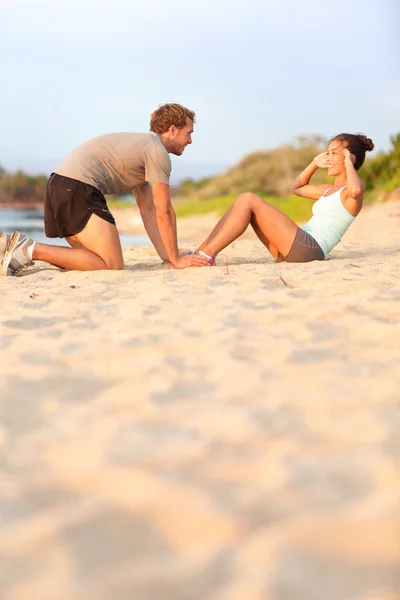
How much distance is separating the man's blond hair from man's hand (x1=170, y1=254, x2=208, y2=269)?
917mm

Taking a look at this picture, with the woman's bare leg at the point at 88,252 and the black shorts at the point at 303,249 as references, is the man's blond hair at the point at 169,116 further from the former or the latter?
the black shorts at the point at 303,249

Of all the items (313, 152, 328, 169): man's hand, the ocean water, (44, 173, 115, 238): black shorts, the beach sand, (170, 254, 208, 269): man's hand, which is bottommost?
the ocean water

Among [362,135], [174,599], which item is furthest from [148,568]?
[362,135]

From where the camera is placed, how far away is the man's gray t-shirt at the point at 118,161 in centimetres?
430

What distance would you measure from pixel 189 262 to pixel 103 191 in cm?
84

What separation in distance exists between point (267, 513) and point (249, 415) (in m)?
0.47

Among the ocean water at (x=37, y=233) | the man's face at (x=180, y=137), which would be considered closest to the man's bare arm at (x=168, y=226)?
the man's face at (x=180, y=137)

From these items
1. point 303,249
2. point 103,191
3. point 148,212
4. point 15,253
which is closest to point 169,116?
point 103,191

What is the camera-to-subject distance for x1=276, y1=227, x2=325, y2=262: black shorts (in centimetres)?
470

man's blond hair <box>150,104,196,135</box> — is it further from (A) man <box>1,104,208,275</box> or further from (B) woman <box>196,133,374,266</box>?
(B) woman <box>196,133,374,266</box>

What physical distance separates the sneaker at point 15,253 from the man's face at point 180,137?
127cm

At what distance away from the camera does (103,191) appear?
15.3ft

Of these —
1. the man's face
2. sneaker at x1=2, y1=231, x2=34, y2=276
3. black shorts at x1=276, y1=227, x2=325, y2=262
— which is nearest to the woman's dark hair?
black shorts at x1=276, y1=227, x2=325, y2=262

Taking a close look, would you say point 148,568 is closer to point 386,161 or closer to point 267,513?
point 267,513
